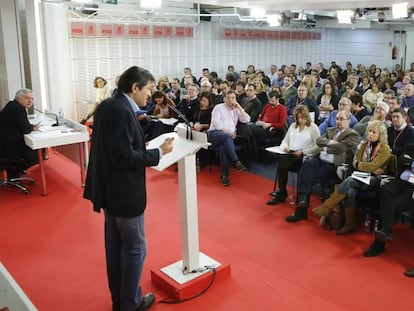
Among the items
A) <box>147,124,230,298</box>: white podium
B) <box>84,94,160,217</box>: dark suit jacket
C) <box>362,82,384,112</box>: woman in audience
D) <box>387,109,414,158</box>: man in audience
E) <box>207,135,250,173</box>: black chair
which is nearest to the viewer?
<box>84,94,160,217</box>: dark suit jacket

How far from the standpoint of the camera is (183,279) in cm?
320

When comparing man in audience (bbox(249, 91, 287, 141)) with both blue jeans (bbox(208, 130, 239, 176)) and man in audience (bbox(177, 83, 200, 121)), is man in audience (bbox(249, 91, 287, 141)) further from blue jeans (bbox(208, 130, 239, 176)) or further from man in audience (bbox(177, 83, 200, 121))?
man in audience (bbox(177, 83, 200, 121))

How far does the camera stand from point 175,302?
312cm

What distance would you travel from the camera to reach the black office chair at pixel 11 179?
5.43 m

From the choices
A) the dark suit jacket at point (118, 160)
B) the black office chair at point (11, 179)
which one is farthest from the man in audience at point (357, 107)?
the black office chair at point (11, 179)

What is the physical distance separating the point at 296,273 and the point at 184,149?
4.80ft

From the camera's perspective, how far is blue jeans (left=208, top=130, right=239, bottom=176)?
5855mm

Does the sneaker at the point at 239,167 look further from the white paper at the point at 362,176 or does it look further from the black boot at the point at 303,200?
the white paper at the point at 362,176

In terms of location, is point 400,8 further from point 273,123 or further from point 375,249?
point 375,249

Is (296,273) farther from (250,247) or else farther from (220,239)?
(220,239)

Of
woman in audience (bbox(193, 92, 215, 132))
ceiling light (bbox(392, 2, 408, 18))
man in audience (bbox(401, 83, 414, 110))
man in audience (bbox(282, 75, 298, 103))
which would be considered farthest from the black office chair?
ceiling light (bbox(392, 2, 408, 18))

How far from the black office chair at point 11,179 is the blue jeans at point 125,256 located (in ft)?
10.2

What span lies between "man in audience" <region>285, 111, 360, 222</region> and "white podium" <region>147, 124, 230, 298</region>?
5.21 ft

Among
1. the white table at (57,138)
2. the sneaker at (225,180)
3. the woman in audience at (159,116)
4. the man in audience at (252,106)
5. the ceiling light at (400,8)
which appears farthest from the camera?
the ceiling light at (400,8)
